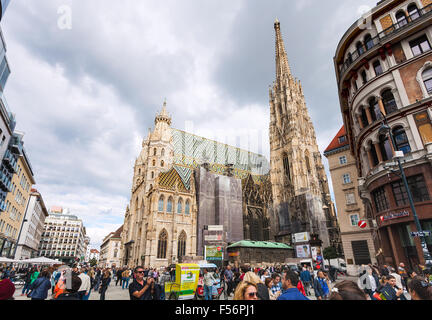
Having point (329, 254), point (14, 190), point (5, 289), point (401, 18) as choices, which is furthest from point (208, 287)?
point (14, 190)

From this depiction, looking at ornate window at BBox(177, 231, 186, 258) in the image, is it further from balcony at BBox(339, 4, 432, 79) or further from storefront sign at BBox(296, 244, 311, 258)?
balcony at BBox(339, 4, 432, 79)

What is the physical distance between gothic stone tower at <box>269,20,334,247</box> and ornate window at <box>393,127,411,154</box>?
30192mm

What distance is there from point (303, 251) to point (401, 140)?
1092 inches

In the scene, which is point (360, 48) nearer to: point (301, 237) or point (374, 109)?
point (374, 109)

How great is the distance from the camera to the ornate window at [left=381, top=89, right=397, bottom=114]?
1570 cm

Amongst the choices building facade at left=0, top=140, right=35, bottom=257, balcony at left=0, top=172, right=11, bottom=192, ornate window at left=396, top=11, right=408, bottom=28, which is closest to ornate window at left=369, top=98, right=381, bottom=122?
ornate window at left=396, top=11, right=408, bottom=28

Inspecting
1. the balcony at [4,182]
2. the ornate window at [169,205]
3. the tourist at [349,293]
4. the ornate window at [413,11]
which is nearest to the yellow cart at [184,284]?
the tourist at [349,293]

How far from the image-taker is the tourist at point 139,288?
15.7 feet

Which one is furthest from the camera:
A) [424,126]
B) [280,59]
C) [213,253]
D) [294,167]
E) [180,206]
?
[280,59]

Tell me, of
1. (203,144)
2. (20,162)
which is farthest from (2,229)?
(203,144)

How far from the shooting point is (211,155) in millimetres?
61156

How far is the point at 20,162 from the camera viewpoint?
37.8 metres

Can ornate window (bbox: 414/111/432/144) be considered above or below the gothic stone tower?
below

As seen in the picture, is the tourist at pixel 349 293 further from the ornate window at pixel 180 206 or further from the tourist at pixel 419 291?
the ornate window at pixel 180 206
